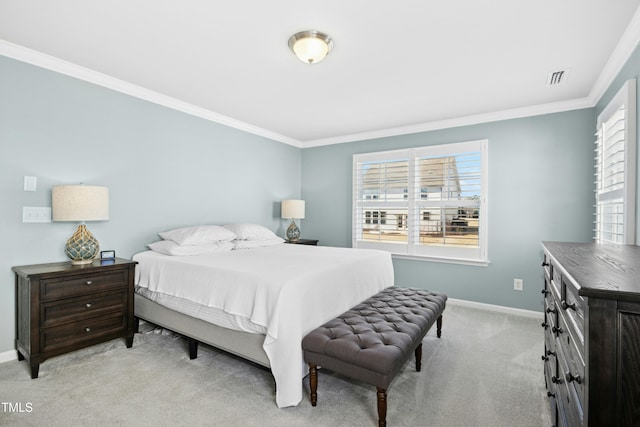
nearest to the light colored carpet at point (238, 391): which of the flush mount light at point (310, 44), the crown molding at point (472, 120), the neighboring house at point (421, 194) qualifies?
the neighboring house at point (421, 194)

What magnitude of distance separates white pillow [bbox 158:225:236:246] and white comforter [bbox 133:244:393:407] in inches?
9.1

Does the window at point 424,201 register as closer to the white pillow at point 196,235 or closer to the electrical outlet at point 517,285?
the electrical outlet at point 517,285

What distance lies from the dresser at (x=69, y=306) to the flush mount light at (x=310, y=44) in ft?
7.28

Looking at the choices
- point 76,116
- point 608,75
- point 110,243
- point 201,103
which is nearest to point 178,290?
point 110,243

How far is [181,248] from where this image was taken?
2896 millimetres

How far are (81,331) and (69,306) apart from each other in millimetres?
222

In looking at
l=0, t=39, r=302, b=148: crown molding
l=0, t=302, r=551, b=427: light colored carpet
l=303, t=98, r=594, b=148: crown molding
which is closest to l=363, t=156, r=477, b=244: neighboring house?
l=303, t=98, r=594, b=148: crown molding

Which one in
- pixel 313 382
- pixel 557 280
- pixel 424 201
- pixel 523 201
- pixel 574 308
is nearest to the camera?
pixel 574 308

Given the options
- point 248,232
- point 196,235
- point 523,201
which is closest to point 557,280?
point 523,201

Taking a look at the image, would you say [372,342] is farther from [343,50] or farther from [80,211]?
[80,211]

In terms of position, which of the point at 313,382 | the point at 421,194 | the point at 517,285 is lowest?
the point at 313,382

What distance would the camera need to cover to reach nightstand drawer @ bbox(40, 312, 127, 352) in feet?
7.22

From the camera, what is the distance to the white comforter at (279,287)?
1.85m

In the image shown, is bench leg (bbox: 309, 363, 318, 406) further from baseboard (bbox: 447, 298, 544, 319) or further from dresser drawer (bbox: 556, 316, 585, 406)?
baseboard (bbox: 447, 298, 544, 319)
